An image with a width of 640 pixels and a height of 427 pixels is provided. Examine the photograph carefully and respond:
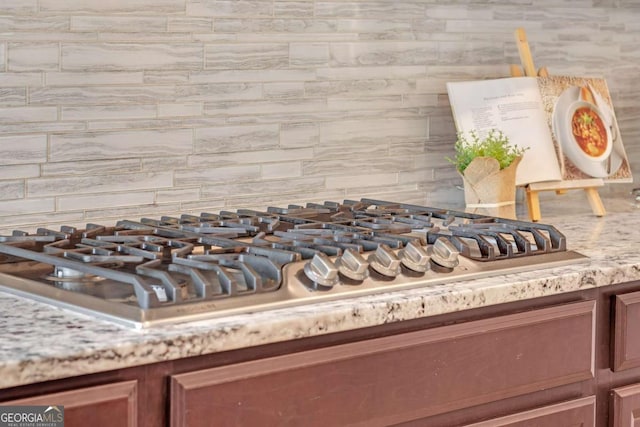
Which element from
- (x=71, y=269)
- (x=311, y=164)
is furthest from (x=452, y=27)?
(x=71, y=269)

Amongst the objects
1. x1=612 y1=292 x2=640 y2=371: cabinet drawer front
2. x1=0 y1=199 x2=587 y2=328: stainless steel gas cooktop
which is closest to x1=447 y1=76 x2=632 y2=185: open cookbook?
x1=0 y1=199 x2=587 y2=328: stainless steel gas cooktop

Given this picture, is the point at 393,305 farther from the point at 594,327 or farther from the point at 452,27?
the point at 452,27

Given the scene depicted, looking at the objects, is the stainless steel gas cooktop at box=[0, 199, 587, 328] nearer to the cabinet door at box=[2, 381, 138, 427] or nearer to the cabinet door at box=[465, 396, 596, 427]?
the cabinet door at box=[2, 381, 138, 427]

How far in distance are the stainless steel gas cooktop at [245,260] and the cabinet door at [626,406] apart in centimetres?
26

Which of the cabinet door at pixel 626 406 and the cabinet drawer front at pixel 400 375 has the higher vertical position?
the cabinet drawer front at pixel 400 375

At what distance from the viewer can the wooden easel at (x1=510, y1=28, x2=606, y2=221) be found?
8.07 ft

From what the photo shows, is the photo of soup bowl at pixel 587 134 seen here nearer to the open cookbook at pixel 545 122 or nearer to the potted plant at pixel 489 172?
the open cookbook at pixel 545 122

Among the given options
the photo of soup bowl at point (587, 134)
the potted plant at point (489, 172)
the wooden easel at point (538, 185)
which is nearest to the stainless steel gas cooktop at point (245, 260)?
the potted plant at point (489, 172)

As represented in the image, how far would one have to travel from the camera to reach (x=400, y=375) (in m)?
1.48

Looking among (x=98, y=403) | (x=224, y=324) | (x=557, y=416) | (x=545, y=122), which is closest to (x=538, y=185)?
(x=545, y=122)

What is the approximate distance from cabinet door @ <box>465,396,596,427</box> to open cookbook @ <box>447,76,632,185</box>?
2.74 ft

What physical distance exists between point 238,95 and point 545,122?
813 mm

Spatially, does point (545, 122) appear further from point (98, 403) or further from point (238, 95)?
point (98, 403)

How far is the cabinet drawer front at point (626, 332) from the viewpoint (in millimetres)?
1771
